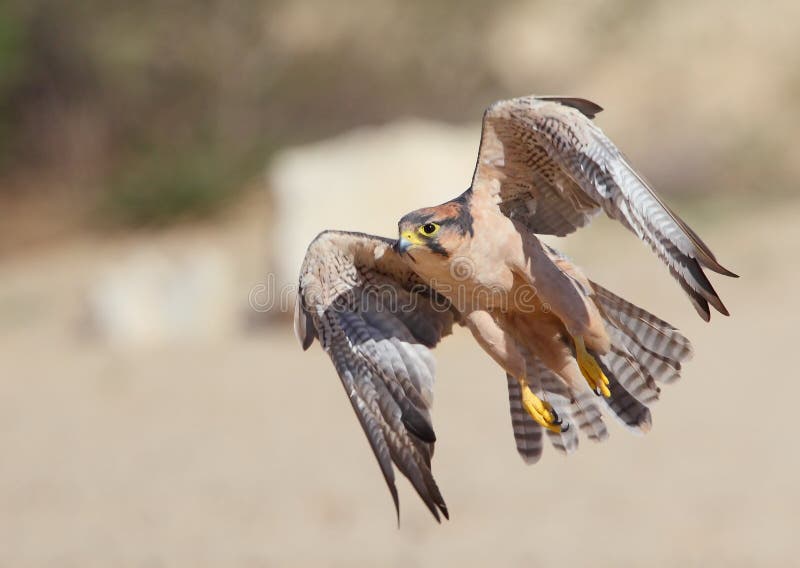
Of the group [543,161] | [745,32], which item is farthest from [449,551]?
[745,32]

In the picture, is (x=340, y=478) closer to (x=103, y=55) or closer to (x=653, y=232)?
(x=653, y=232)

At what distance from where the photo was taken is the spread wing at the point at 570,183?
467cm

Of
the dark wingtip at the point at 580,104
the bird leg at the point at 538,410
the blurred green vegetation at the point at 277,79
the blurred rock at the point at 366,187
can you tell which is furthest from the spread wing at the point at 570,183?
the blurred green vegetation at the point at 277,79

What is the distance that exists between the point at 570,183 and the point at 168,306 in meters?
9.21

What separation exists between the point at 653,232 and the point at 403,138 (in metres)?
9.32

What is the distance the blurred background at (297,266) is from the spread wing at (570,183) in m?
3.63

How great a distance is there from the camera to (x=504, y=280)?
18.0ft

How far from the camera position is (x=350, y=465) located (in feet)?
34.8

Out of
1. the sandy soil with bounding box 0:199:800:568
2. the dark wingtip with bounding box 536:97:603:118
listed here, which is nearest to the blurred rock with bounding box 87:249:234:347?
the sandy soil with bounding box 0:199:800:568

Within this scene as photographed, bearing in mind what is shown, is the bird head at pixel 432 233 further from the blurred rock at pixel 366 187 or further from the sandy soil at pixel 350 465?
the blurred rock at pixel 366 187

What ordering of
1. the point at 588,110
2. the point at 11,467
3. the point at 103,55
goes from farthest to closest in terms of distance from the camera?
the point at 103,55, the point at 11,467, the point at 588,110

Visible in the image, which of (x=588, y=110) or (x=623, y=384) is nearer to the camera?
(x=588, y=110)

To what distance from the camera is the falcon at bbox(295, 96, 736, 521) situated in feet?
16.8

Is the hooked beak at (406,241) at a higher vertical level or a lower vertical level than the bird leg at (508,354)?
higher
